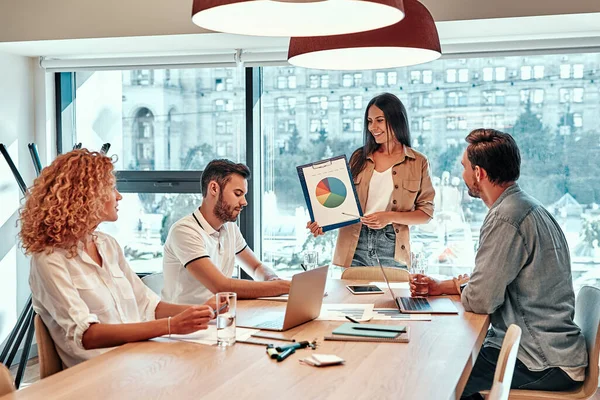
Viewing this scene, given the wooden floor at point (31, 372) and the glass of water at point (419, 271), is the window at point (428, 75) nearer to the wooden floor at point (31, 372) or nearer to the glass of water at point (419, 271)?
the glass of water at point (419, 271)

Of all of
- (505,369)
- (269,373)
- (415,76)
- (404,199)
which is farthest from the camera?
(415,76)

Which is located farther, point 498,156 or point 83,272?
point 498,156

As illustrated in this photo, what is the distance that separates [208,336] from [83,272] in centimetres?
45

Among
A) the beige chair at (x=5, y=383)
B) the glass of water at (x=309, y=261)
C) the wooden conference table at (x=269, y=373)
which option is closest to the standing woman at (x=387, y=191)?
the glass of water at (x=309, y=261)

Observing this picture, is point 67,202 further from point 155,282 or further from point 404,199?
point 404,199

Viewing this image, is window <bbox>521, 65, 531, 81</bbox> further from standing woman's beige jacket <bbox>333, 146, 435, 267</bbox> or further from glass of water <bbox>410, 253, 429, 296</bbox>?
glass of water <bbox>410, 253, 429, 296</bbox>

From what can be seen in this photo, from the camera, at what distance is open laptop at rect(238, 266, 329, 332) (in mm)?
2282

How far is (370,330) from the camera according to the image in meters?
2.27

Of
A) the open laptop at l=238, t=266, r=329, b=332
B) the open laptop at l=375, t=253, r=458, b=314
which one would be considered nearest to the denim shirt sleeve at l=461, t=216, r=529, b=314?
the open laptop at l=375, t=253, r=458, b=314

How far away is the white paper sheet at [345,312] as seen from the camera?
2.51m

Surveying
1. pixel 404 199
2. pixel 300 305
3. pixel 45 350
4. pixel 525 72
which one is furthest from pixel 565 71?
pixel 45 350

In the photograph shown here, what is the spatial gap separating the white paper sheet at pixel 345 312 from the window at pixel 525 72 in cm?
227

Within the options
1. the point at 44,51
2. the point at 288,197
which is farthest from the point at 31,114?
the point at 288,197

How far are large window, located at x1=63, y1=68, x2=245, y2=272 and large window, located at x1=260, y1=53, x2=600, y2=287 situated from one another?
0.24 metres
